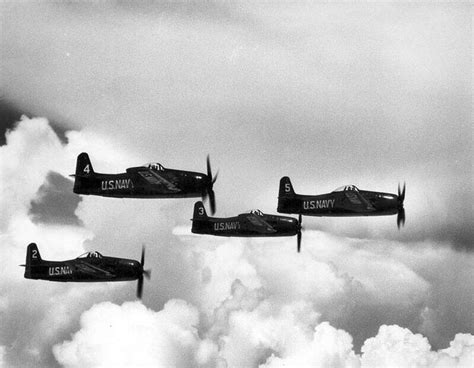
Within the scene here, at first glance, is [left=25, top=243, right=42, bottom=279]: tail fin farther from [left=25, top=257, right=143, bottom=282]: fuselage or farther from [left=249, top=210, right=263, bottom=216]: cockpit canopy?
[left=249, top=210, right=263, bottom=216]: cockpit canopy

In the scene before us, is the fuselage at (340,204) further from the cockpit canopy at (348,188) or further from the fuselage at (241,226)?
the fuselage at (241,226)

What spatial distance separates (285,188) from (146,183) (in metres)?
15.3

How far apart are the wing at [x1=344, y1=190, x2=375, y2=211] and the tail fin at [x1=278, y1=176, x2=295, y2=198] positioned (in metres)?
6.47

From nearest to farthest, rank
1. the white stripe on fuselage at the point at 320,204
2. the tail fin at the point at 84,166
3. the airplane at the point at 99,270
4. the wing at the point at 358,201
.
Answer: the tail fin at the point at 84,166
the wing at the point at 358,201
the white stripe on fuselage at the point at 320,204
the airplane at the point at 99,270

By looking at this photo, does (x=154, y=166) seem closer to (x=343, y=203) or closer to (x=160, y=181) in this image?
(x=160, y=181)

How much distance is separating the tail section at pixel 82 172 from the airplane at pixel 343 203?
18733 mm

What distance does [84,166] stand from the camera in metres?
67.7

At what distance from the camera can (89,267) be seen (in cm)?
7456

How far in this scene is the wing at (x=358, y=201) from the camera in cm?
6775

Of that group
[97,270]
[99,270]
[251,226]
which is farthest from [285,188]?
[97,270]

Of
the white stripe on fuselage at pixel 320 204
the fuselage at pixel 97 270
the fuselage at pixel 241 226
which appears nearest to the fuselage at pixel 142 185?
the fuselage at pixel 97 270

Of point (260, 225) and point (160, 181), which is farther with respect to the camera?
point (260, 225)

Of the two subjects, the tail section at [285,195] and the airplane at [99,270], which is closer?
the tail section at [285,195]

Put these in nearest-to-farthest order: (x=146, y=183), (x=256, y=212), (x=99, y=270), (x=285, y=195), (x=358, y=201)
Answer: (x=146, y=183) → (x=358, y=201) → (x=285, y=195) → (x=99, y=270) → (x=256, y=212)
